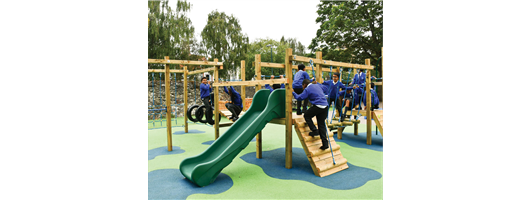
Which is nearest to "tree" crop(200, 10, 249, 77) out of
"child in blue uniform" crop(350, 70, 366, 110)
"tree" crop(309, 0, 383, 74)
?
"tree" crop(309, 0, 383, 74)

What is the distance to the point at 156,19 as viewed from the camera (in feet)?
56.3

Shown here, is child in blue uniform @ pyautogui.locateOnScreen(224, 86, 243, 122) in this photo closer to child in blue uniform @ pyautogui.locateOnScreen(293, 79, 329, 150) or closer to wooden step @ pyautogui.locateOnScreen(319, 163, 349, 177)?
child in blue uniform @ pyautogui.locateOnScreen(293, 79, 329, 150)

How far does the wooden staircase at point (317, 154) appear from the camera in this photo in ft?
14.4

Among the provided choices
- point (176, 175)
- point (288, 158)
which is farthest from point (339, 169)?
point (176, 175)

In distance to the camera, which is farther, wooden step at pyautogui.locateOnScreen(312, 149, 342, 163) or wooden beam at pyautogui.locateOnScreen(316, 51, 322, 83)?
wooden beam at pyautogui.locateOnScreen(316, 51, 322, 83)

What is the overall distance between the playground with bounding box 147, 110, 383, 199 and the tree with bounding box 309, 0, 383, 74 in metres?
14.7

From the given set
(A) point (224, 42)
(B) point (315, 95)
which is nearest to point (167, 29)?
(A) point (224, 42)

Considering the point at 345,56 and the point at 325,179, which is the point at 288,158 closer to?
the point at 325,179

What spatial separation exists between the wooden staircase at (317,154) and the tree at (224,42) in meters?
17.0

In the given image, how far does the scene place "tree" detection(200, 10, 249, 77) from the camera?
21.8 m

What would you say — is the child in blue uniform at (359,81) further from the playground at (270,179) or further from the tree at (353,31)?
the tree at (353,31)

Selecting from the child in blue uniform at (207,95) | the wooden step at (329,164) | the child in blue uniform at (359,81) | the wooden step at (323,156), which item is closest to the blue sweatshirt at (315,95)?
the wooden step at (323,156)

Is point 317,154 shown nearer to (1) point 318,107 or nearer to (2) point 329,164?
(2) point 329,164

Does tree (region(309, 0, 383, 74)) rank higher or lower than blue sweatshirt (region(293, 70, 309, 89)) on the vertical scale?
higher
